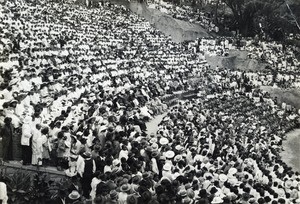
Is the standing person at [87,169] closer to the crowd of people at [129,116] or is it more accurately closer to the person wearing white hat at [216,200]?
the crowd of people at [129,116]

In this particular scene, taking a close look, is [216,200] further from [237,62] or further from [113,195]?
[237,62]

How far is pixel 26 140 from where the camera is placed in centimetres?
1252

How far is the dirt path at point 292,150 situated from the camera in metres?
23.2

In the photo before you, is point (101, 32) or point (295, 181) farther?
point (101, 32)

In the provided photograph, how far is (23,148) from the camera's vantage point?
12758 mm

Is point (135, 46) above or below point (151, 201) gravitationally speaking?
below

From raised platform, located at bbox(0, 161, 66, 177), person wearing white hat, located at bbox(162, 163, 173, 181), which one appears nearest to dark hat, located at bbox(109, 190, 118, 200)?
person wearing white hat, located at bbox(162, 163, 173, 181)

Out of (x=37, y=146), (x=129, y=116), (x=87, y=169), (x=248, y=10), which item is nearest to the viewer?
(x=87, y=169)

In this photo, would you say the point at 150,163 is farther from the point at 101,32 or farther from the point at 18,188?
the point at 101,32

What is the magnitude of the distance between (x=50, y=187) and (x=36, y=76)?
1033cm

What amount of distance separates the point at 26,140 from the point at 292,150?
57.5 feet

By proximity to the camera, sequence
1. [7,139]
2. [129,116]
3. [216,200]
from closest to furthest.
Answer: [216,200], [7,139], [129,116]

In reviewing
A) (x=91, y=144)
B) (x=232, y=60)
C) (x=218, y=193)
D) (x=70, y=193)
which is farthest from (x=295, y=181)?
(x=232, y=60)

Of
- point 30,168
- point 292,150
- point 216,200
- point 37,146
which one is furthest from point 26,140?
point 292,150
